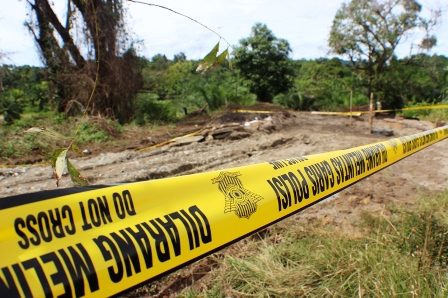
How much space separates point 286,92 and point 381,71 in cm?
806

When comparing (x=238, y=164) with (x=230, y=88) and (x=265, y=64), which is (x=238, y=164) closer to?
(x=230, y=88)

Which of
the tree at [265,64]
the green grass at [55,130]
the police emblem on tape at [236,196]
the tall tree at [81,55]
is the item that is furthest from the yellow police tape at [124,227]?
the tree at [265,64]

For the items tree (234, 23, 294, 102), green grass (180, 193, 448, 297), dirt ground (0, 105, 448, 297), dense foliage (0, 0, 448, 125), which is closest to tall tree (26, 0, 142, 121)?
dense foliage (0, 0, 448, 125)

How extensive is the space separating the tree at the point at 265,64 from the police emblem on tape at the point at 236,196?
2411 cm

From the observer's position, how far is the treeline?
1534cm

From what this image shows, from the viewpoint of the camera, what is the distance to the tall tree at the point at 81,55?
12.2 meters

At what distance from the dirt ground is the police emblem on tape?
3.77ft

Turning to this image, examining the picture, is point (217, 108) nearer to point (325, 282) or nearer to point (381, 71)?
point (381, 71)

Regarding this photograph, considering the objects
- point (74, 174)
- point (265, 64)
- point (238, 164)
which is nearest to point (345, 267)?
point (74, 174)

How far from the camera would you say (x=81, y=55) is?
41.3 feet

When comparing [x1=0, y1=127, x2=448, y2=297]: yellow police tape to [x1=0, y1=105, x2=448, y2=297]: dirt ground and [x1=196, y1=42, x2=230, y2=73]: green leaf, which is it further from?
[x1=0, y1=105, x2=448, y2=297]: dirt ground

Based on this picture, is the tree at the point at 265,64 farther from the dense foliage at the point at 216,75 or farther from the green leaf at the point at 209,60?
the green leaf at the point at 209,60

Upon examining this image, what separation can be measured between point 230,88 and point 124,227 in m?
20.9

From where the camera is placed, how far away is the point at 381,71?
26.8 m
